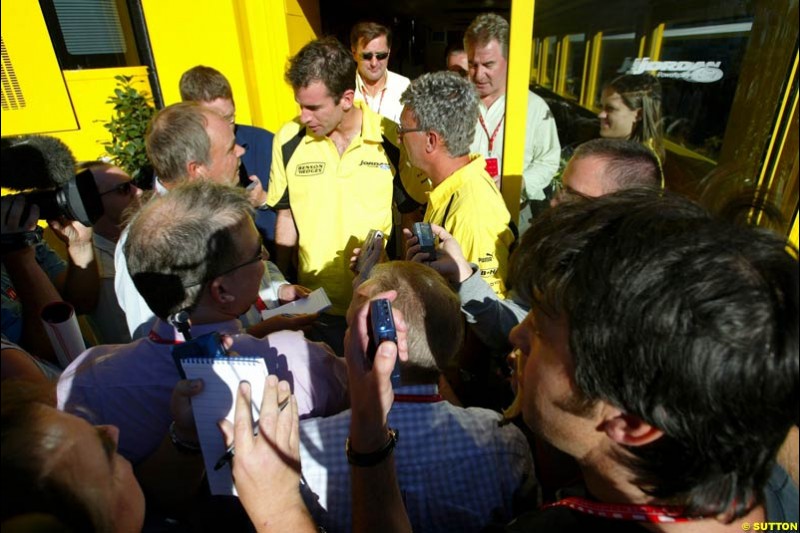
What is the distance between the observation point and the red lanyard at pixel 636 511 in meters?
0.79

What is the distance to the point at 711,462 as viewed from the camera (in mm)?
720

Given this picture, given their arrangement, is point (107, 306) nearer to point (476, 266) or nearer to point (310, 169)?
point (310, 169)

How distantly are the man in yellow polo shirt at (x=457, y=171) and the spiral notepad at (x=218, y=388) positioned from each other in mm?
1304

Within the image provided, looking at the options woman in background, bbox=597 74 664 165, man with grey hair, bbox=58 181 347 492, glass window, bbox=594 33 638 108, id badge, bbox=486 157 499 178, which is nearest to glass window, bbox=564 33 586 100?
glass window, bbox=594 33 638 108

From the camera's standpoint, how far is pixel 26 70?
9.63 ft

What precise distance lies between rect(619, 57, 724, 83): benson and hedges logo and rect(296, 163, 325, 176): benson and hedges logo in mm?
2353

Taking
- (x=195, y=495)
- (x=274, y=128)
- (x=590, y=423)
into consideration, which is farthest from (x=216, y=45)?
(x=590, y=423)

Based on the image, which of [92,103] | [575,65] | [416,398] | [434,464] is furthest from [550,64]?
[434,464]

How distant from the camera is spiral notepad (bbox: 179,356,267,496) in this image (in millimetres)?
933

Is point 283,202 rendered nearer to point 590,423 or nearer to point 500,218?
point 500,218

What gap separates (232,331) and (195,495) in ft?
1.68

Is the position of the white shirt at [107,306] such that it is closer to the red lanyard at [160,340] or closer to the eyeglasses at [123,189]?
the eyeglasses at [123,189]

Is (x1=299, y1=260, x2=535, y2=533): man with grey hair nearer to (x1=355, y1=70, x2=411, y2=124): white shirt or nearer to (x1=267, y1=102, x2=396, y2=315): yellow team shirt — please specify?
(x1=267, y1=102, x2=396, y2=315): yellow team shirt

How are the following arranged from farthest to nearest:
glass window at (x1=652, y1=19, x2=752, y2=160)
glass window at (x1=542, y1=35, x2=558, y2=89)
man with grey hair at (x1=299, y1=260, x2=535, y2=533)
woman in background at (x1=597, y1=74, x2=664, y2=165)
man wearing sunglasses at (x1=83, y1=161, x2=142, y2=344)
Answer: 1. glass window at (x1=542, y1=35, x2=558, y2=89)
2. woman in background at (x1=597, y1=74, x2=664, y2=165)
3. glass window at (x1=652, y1=19, x2=752, y2=160)
4. man wearing sunglasses at (x1=83, y1=161, x2=142, y2=344)
5. man with grey hair at (x1=299, y1=260, x2=535, y2=533)
